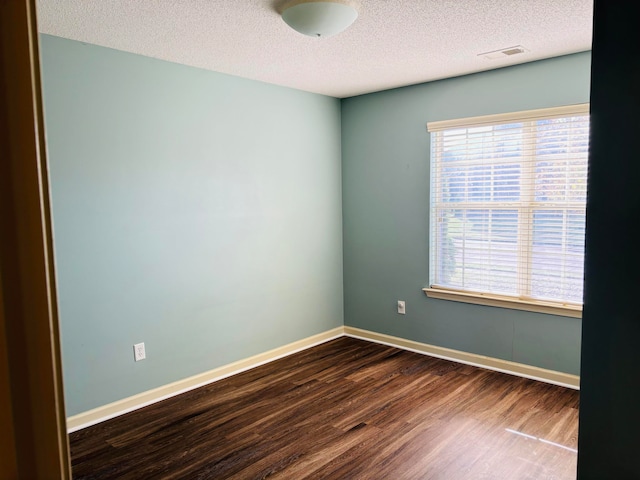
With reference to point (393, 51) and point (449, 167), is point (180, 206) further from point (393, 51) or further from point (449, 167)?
point (449, 167)

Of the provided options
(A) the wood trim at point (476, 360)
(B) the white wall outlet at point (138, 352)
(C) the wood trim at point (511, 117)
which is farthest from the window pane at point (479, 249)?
(B) the white wall outlet at point (138, 352)

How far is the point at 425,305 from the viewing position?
4.22 metres

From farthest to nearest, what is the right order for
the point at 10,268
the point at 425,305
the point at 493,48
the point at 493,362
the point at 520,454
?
the point at 425,305, the point at 493,362, the point at 493,48, the point at 520,454, the point at 10,268

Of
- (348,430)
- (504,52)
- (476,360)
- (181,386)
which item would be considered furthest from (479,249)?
(181,386)

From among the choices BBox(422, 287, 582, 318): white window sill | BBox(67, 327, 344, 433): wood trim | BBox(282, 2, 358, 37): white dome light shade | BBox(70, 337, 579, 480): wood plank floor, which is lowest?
BBox(70, 337, 579, 480): wood plank floor

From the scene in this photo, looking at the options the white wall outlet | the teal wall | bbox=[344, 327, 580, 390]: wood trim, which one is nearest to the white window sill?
bbox=[344, 327, 580, 390]: wood trim

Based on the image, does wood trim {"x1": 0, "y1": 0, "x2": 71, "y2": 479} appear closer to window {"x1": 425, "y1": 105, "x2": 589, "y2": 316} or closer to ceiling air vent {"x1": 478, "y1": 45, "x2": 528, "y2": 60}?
ceiling air vent {"x1": 478, "y1": 45, "x2": 528, "y2": 60}

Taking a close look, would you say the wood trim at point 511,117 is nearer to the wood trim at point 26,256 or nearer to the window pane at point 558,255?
the window pane at point 558,255

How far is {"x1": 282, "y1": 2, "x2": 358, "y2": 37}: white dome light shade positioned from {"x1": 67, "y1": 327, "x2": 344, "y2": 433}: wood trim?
8.57 ft

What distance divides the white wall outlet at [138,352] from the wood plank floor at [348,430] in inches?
13.8

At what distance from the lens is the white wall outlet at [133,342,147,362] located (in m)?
3.22

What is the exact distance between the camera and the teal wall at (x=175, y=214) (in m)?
2.90

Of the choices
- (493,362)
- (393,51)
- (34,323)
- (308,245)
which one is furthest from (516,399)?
(34,323)

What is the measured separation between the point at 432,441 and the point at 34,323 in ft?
9.00
